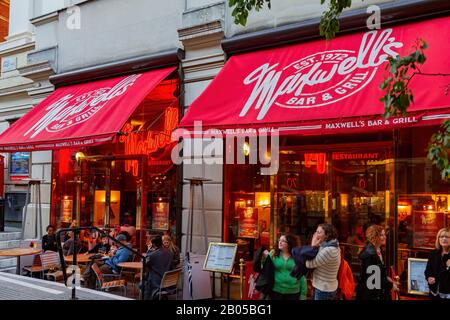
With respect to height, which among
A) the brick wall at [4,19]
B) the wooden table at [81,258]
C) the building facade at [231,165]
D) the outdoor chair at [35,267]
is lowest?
the outdoor chair at [35,267]

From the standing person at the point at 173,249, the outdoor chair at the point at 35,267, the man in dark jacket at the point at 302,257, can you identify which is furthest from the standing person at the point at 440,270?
the outdoor chair at the point at 35,267

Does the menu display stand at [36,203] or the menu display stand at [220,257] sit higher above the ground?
the menu display stand at [36,203]

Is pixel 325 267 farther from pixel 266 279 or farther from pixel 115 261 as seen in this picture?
pixel 115 261

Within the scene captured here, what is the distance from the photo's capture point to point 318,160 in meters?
9.62

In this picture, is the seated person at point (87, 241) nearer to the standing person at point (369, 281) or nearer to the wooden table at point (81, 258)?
the wooden table at point (81, 258)

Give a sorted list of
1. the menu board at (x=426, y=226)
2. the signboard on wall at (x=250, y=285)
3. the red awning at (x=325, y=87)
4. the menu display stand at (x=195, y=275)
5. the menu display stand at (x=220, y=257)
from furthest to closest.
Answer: the menu display stand at (x=195, y=275) < the menu board at (x=426, y=226) < the menu display stand at (x=220, y=257) < the signboard on wall at (x=250, y=285) < the red awning at (x=325, y=87)

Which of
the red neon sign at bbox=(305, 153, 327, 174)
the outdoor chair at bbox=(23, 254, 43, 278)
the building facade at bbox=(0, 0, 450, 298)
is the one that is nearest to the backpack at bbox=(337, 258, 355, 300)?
the building facade at bbox=(0, 0, 450, 298)

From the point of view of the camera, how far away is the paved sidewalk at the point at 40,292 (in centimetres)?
765

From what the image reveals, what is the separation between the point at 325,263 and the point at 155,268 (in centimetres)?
340

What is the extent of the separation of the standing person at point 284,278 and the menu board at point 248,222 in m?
3.36

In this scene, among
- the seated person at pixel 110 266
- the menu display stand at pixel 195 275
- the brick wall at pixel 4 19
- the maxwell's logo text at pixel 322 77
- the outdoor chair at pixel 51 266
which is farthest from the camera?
the brick wall at pixel 4 19

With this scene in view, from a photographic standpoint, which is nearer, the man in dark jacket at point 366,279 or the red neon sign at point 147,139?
the man in dark jacket at point 366,279
